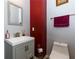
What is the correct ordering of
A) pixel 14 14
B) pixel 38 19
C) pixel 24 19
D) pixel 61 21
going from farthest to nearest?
pixel 38 19
pixel 24 19
pixel 61 21
pixel 14 14

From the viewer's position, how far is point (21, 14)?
117 inches

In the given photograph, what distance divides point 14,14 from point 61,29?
1.33 metres

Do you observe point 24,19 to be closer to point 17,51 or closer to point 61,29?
point 61,29

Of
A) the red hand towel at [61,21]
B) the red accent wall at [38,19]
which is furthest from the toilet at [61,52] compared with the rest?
the red accent wall at [38,19]

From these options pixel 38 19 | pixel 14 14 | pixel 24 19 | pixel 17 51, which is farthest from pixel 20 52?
pixel 38 19

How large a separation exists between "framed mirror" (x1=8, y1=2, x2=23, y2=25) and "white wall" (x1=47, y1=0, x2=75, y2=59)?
3.20 feet

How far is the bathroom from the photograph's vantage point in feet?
8.64

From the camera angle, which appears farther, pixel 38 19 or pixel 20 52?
pixel 38 19

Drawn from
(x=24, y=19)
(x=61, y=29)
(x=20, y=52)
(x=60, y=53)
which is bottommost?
(x=60, y=53)

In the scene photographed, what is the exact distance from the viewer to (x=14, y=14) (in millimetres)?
2631

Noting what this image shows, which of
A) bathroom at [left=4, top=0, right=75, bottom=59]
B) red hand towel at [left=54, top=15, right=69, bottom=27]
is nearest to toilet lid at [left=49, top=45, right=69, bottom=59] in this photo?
bathroom at [left=4, top=0, right=75, bottom=59]

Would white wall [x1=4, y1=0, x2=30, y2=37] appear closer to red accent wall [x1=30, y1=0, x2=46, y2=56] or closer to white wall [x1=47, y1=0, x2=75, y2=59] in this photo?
red accent wall [x1=30, y1=0, x2=46, y2=56]

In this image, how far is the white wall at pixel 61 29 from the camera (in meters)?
2.58

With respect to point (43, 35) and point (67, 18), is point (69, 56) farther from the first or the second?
point (43, 35)
